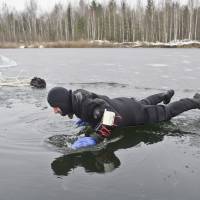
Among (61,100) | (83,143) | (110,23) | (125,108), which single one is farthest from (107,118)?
(110,23)

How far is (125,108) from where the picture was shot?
5.85 metres

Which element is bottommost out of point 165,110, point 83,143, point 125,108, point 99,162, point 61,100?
point 99,162

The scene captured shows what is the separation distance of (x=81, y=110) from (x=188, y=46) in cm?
3762

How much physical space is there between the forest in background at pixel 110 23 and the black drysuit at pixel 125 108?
51.7 m

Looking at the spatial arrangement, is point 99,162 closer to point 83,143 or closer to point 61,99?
point 83,143

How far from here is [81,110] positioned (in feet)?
17.6

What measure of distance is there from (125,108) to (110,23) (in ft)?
201

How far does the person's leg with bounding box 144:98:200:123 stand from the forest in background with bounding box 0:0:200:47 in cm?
5159

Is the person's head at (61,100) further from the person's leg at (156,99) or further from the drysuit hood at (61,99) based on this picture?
the person's leg at (156,99)

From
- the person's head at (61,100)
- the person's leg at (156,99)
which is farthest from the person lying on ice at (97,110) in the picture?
the person's leg at (156,99)

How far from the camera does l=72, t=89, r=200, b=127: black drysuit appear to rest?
17.5 ft

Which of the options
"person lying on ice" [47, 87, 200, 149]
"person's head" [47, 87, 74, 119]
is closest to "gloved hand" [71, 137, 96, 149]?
"person lying on ice" [47, 87, 200, 149]

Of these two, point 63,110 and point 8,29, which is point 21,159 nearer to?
point 63,110

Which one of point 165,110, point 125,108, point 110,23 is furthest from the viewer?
point 110,23
